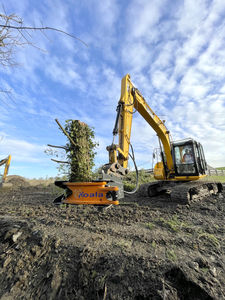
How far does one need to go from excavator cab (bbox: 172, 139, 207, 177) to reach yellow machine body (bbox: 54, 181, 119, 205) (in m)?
5.47

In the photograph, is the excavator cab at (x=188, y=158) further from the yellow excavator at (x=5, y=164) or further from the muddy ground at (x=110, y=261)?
the yellow excavator at (x=5, y=164)

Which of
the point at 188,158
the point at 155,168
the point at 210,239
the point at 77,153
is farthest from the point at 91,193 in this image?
the point at 155,168

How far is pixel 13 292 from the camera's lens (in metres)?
2.02

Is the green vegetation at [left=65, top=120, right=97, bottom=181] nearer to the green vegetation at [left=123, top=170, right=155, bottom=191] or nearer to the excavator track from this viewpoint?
the excavator track

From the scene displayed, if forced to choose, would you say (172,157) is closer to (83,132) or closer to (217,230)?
(217,230)

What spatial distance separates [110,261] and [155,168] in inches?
285

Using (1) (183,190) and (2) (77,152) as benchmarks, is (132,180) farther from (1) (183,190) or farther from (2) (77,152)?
(2) (77,152)

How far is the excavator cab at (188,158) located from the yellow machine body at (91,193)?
5.47m

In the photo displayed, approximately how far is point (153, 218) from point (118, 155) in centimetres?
198

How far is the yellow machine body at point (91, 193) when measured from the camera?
3.41 metres

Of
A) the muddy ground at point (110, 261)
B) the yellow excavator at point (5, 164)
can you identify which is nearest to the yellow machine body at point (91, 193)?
the muddy ground at point (110, 261)

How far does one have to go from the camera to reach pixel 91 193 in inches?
140

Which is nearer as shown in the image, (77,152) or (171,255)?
(171,255)

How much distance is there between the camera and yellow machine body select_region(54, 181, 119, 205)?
11.2 feet
